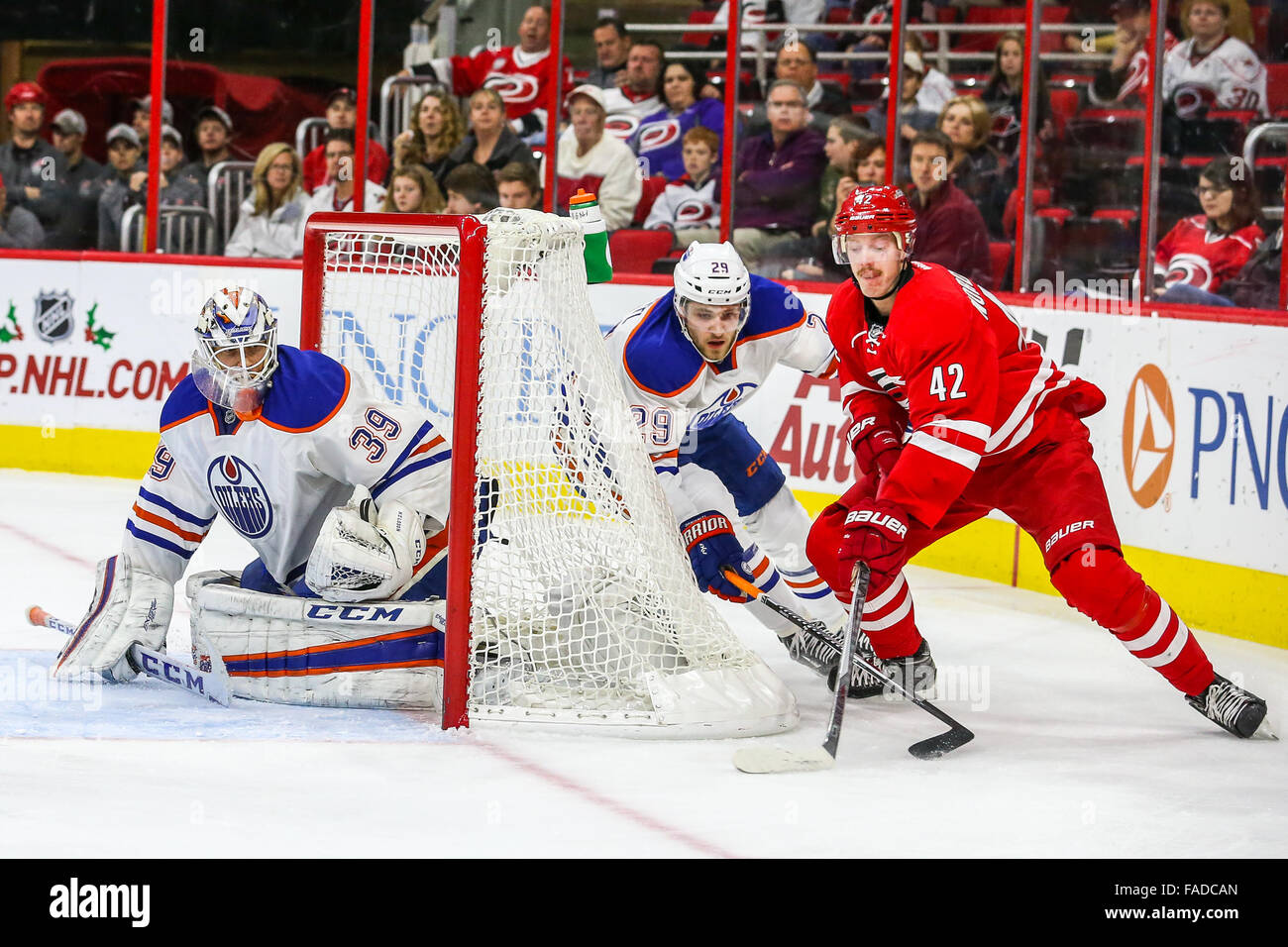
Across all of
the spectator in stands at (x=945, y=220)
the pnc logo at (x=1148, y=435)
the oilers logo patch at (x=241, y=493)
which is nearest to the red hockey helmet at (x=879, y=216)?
the oilers logo patch at (x=241, y=493)

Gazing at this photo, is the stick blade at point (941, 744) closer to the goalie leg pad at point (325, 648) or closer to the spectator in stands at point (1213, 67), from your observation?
the goalie leg pad at point (325, 648)

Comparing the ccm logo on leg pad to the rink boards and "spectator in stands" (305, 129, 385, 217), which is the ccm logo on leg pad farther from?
"spectator in stands" (305, 129, 385, 217)

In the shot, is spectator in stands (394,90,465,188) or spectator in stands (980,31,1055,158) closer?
spectator in stands (980,31,1055,158)

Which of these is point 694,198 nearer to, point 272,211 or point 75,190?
point 272,211

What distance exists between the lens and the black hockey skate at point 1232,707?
11.7ft

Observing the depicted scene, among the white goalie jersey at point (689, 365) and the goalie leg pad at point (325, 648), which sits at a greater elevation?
the white goalie jersey at point (689, 365)

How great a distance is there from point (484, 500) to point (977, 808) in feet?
4.03

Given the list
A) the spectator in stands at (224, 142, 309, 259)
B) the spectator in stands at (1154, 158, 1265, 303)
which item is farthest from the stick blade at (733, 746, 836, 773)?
the spectator in stands at (224, 142, 309, 259)

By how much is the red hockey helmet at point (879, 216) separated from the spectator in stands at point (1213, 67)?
265 cm

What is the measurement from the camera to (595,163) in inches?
269

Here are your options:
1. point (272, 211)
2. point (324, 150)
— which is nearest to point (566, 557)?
point (272, 211)

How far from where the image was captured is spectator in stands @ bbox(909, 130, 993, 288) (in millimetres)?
6008

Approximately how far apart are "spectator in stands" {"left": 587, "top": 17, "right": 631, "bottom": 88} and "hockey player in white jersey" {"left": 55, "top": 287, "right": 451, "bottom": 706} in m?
3.52

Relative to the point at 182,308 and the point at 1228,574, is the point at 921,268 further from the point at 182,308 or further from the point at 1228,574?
the point at 182,308
